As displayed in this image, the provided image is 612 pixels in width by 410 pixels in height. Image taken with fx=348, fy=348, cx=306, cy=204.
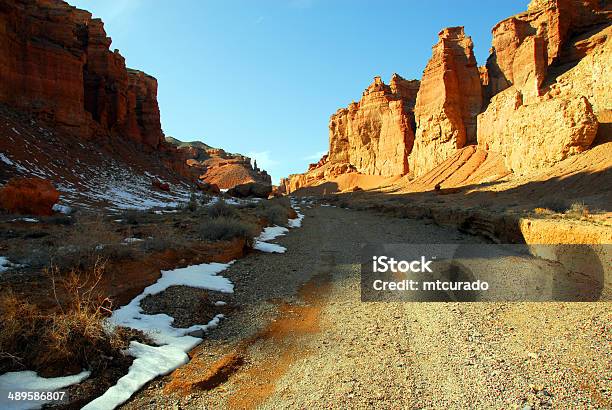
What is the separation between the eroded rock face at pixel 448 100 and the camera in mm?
45750

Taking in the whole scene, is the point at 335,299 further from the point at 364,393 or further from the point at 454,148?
the point at 454,148

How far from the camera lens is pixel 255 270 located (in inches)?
335

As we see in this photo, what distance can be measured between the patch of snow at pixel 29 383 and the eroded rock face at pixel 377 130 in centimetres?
5981

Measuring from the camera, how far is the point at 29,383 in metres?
3.29

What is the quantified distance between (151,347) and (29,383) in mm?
1212

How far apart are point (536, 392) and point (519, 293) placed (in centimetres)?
334

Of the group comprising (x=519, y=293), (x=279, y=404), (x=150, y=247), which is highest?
(x=150, y=247)

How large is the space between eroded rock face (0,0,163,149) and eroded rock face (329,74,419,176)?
41.9m

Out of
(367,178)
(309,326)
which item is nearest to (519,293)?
(309,326)

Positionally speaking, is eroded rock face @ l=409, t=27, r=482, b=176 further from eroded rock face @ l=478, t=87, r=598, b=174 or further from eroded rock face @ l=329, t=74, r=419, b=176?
eroded rock face @ l=478, t=87, r=598, b=174

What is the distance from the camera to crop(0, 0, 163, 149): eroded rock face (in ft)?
104

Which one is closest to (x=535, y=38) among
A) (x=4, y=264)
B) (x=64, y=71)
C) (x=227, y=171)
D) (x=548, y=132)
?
(x=548, y=132)

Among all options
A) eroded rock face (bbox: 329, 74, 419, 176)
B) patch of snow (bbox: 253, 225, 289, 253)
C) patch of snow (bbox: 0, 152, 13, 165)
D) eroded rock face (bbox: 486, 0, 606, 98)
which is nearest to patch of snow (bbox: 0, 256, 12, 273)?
patch of snow (bbox: 253, 225, 289, 253)

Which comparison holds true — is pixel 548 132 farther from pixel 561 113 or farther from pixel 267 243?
pixel 267 243
